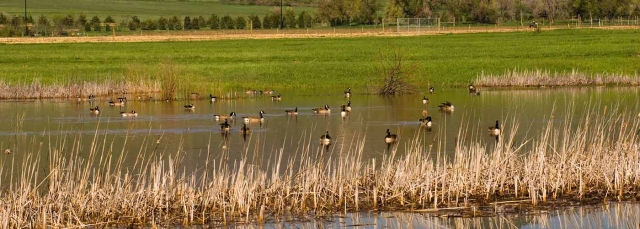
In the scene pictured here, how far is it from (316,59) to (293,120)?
3267 cm

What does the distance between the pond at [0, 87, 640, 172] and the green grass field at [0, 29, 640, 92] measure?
585cm

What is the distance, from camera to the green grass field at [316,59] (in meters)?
53.3

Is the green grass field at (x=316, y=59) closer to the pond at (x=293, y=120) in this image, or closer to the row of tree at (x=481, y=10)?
the pond at (x=293, y=120)

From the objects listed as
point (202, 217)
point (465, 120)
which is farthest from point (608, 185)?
point (465, 120)

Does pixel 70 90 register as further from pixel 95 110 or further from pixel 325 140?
pixel 325 140

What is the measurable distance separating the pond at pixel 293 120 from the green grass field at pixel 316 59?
230 inches

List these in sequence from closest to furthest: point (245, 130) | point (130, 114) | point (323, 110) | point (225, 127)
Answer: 1. point (245, 130)
2. point (225, 127)
3. point (130, 114)
4. point (323, 110)

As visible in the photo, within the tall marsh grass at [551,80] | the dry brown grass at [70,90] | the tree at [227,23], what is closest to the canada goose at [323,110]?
the dry brown grass at [70,90]

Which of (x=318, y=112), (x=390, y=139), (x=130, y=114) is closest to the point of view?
(x=390, y=139)

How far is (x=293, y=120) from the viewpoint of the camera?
3466cm

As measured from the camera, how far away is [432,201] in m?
17.4

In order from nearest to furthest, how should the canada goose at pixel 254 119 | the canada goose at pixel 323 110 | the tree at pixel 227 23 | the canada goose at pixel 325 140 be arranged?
the canada goose at pixel 325 140, the canada goose at pixel 254 119, the canada goose at pixel 323 110, the tree at pixel 227 23

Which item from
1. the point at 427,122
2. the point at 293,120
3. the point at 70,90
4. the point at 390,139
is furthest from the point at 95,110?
the point at 390,139

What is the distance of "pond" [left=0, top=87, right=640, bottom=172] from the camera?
1078 inches
